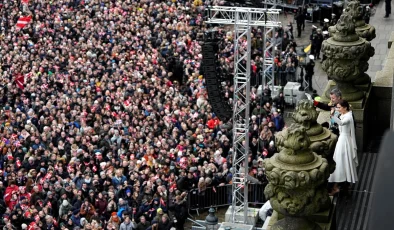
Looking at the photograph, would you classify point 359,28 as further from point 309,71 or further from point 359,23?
point 309,71

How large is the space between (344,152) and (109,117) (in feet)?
78.5

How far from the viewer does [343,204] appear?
13086 millimetres

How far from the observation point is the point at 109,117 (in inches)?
1421

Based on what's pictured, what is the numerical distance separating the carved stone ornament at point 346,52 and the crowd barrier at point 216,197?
14.4 metres

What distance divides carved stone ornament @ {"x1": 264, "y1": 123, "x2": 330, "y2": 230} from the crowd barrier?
1993cm

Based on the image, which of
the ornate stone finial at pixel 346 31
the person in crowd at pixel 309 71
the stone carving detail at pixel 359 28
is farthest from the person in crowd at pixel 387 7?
A: the ornate stone finial at pixel 346 31

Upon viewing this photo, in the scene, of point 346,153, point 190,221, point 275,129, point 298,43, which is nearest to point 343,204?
point 346,153

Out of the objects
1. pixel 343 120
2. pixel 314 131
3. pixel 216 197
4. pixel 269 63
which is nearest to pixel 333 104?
pixel 343 120

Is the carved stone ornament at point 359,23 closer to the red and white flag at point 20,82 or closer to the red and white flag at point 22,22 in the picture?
the red and white flag at point 20,82

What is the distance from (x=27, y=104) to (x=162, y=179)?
12455mm

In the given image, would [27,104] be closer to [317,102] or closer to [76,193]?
[76,193]

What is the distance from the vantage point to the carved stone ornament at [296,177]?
8.50 m

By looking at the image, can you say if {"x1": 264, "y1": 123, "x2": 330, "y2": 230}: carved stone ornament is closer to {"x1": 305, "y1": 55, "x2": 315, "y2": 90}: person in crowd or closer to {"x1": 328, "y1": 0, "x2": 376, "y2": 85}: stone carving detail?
{"x1": 328, "y1": 0, "x2": 376, "y2": 85}: stone carving detail

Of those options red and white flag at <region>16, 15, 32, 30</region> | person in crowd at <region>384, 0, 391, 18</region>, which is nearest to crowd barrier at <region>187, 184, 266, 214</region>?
red and white flag at <region>16, 15, 32, 30</region>
